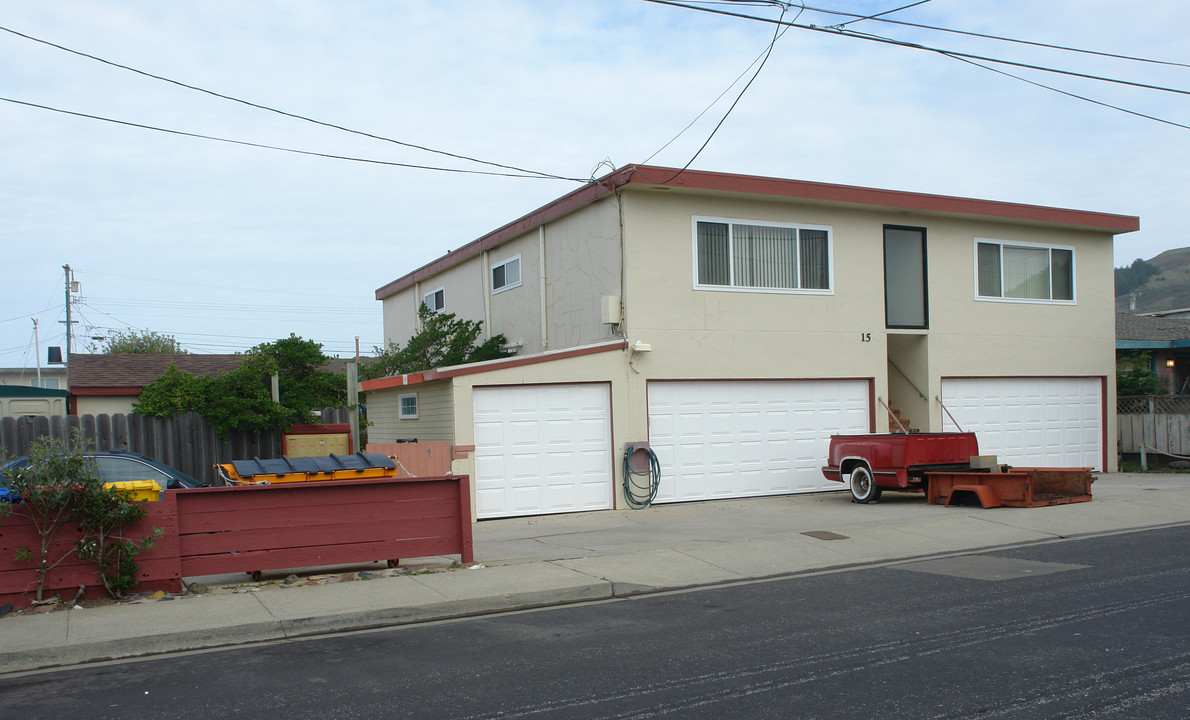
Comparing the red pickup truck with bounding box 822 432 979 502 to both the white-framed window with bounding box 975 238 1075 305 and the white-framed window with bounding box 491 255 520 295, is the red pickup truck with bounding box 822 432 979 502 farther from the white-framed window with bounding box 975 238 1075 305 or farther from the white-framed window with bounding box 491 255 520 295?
the white-framed window with bounding box 491 255 520 295

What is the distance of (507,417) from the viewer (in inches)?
615

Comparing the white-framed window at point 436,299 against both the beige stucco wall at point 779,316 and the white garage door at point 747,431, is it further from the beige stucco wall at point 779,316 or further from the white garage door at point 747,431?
the white garage door at point 747,431

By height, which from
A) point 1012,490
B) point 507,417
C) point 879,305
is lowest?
point 1012,490

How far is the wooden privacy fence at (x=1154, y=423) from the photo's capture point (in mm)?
22406

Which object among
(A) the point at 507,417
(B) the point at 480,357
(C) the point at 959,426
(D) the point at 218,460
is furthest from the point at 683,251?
(D) the point at 218,460

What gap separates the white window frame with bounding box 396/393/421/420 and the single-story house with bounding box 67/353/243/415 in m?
4.72

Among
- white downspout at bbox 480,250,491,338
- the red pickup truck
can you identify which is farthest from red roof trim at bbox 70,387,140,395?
the red pickup truck

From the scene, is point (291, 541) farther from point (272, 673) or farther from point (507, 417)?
point (507, 417)

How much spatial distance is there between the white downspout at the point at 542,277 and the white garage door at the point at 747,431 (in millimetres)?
3700

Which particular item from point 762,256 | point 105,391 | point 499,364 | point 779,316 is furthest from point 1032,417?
point 105,391

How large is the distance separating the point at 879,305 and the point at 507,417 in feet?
27.4

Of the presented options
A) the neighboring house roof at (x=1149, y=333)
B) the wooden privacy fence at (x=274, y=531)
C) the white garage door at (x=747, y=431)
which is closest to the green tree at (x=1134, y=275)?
the neighboring house roof at (x=1149, y=333)

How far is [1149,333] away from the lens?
28250 millimetres

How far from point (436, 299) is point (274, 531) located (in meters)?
17.0
